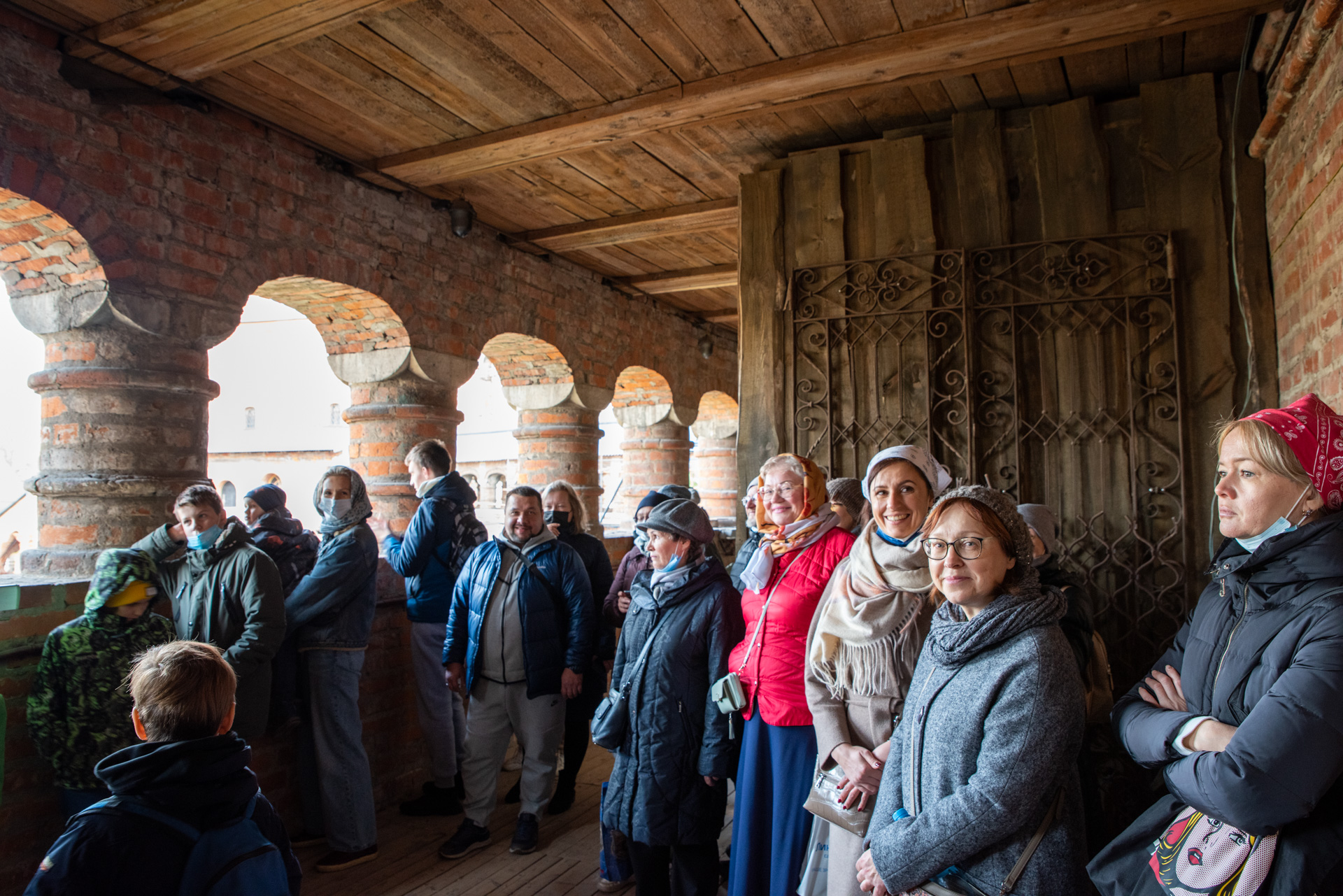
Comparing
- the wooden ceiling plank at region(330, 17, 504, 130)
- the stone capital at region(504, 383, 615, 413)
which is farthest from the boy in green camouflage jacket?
the stone capital at region(504, 383, 615, 413)

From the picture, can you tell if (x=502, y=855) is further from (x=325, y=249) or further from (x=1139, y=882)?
(x=325, y=249)

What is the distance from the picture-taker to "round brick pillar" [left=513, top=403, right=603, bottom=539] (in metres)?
7.15

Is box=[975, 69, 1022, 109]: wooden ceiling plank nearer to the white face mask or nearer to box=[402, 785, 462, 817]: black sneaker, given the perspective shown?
the white face mask

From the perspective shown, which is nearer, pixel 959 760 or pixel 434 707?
pixel 959 760

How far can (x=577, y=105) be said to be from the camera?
13.0 ft

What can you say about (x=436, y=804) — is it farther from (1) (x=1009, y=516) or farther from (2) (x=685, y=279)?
(2) (x=685, y=279)

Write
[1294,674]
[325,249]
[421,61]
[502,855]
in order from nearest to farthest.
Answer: [1294,674], [502,855], [421,61], [325,249]

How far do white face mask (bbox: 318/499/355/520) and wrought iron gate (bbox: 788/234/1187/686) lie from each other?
2095 millimetres

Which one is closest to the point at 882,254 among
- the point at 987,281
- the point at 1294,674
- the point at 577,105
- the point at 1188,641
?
the point at 987,281

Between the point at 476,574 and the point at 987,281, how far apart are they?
2616mm

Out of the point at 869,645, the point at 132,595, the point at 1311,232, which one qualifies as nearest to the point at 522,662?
the point at 132,595

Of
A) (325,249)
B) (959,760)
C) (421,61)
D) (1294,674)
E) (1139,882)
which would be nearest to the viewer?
(1294,674)

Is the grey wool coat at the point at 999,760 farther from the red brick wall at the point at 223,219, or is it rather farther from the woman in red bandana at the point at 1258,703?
the red brick wall at the point at 223,219

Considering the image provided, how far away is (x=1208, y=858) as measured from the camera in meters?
1.35
